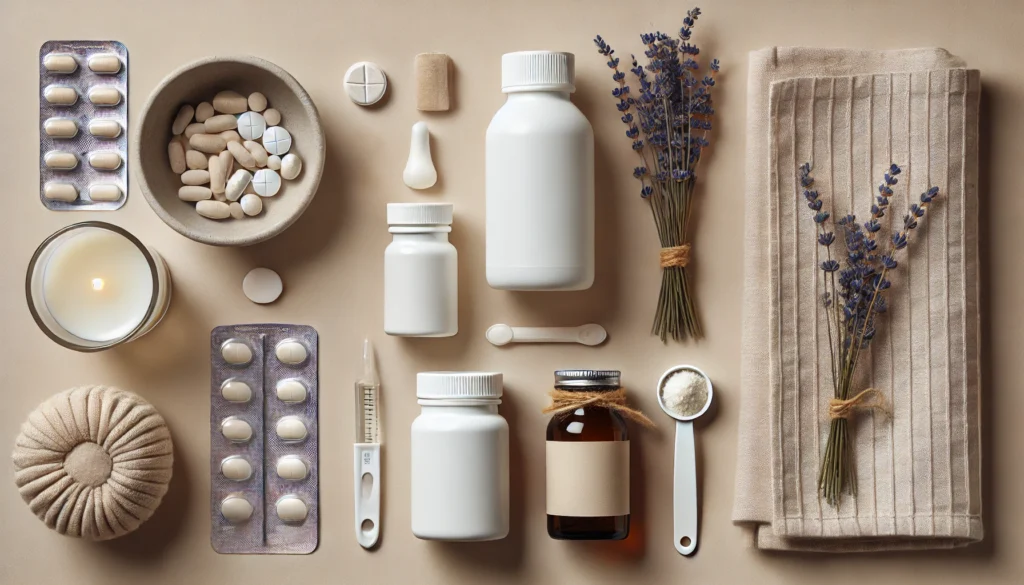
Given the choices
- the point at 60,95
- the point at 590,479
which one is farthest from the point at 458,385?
the point at 60,95

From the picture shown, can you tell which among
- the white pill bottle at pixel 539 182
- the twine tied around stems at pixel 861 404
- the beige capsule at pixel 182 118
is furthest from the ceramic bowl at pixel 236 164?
the twine tied around stems at pixel 861 404

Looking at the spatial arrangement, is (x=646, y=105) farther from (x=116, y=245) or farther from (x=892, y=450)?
(x=116, y=245)

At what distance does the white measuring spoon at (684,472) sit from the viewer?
127cm

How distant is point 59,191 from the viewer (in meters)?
1.31

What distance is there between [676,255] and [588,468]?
30 cm

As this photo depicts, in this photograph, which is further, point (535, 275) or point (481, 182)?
point (481, 182)

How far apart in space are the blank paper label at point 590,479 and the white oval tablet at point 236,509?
423mm

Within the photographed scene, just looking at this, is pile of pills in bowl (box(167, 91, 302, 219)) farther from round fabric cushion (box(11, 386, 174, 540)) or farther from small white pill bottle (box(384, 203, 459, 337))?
round fabric cushion (box(11, 386, 174, 540))

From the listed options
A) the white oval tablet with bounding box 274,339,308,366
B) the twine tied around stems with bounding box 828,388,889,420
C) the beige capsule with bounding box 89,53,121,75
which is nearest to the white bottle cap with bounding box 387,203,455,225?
the white oval tablet with bounding box 274,339,308,366

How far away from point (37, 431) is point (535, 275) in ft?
2.16

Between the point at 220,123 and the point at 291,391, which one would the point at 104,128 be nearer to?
the point at 220,123

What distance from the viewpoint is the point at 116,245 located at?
1.26 meters

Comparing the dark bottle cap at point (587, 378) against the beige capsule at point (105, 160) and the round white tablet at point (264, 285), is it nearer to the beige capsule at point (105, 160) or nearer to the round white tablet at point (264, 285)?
the round white tablet at point (264, 285)

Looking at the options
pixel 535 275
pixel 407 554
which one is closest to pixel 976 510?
pixel 535 275
